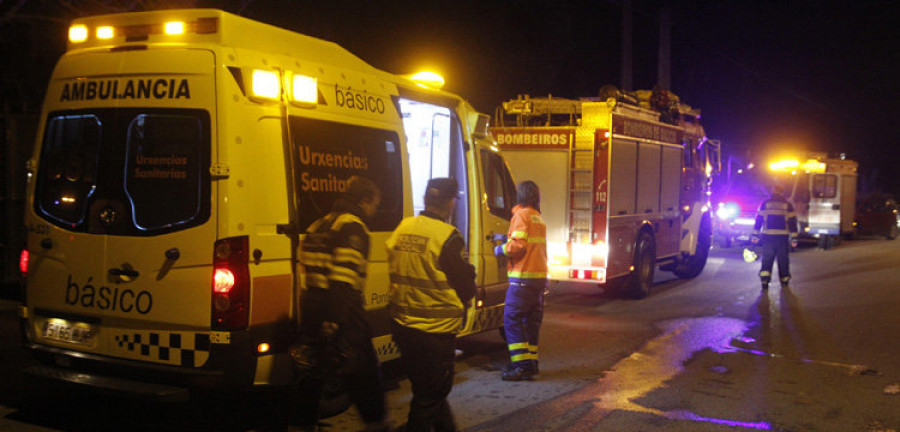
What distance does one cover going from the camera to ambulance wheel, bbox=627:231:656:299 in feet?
38.1

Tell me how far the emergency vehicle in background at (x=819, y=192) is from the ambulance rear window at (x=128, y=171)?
21328 millimetres

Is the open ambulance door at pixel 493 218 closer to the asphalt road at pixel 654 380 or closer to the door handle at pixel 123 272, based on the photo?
the asphalt road at pixel 654 380

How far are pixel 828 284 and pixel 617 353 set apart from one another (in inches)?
295

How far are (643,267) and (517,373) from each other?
567cm

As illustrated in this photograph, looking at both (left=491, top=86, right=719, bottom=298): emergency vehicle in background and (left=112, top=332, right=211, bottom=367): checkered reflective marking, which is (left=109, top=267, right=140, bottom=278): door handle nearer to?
(left=112, top=332, right=211, bottom=367): checkered reflective marking

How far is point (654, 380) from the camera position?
22.6 ft

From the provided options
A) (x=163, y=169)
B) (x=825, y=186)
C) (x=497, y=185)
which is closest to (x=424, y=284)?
(x=163, y=169)

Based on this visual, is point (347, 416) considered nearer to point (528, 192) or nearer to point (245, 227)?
point (245, 227)

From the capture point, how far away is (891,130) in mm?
39375

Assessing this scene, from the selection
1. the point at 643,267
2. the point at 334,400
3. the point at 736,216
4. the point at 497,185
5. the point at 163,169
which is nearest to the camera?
the point at 163,169

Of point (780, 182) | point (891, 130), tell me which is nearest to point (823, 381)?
point (780, 182)

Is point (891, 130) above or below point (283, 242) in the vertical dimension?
above

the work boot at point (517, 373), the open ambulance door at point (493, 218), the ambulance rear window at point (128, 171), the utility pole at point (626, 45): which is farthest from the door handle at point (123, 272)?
the utility pole at point (626, 45)

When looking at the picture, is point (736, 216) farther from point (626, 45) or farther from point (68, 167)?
point (68, 167)
